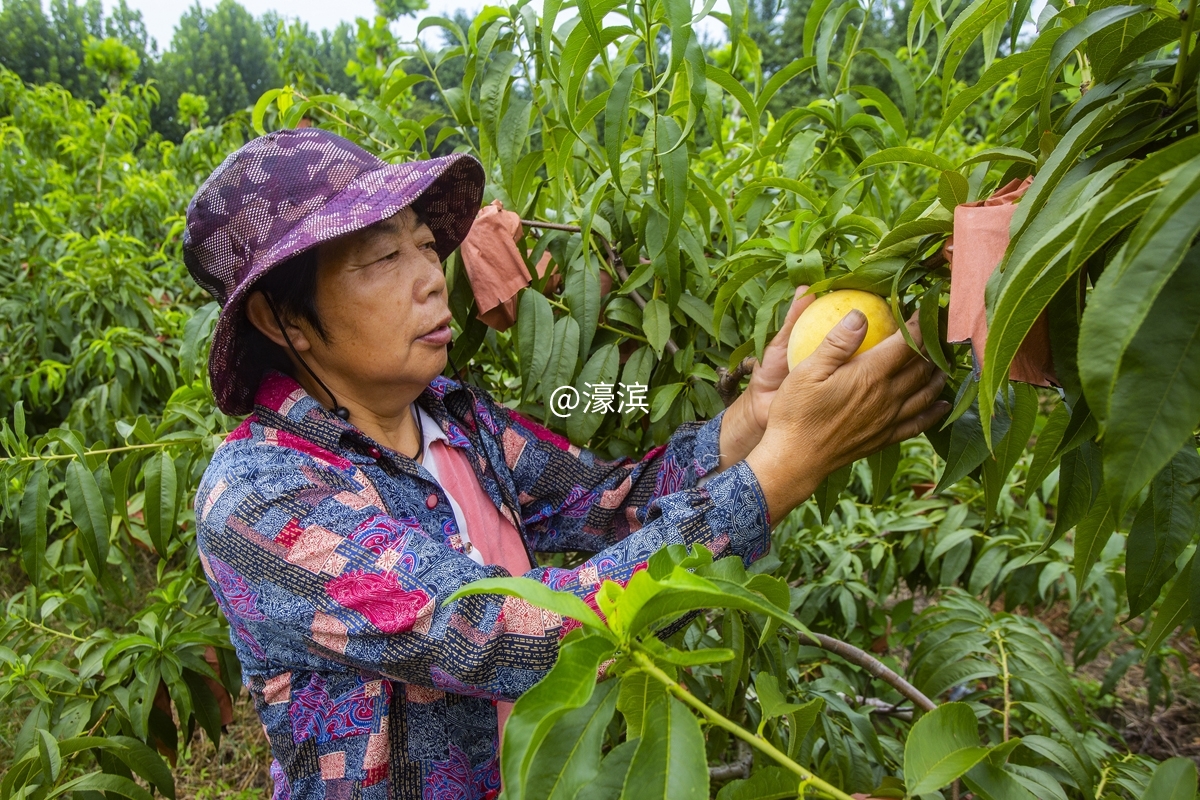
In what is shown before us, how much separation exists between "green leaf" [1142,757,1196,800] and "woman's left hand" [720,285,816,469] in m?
0.65

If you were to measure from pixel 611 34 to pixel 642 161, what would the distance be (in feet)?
0.73

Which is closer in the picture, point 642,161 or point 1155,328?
point 1155,328

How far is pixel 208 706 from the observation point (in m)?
1.80

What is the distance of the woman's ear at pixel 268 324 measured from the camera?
1.26 meters

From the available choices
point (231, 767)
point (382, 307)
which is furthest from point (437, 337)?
point (231, 767)

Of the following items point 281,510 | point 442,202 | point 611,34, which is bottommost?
point 281,510

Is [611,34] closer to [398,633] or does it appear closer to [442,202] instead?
[442,202]

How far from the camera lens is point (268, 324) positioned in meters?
1.28

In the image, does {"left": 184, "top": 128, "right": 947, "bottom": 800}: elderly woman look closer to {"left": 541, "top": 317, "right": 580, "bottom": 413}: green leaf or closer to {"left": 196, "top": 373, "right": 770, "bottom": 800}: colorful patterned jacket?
{"left": 196, "top": 373, "right": 770, "bottom": 800}: colorful patterned jacket

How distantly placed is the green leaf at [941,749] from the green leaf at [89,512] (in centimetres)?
135

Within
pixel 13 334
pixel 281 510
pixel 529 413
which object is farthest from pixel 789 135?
pixel 13 334

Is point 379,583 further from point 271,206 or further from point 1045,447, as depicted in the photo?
point 1045,447

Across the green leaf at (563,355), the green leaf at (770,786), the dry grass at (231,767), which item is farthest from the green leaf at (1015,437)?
the dry grass at (231,767)

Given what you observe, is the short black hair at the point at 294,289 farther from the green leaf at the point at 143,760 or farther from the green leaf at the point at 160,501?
the green leaf at the point at 143,760
